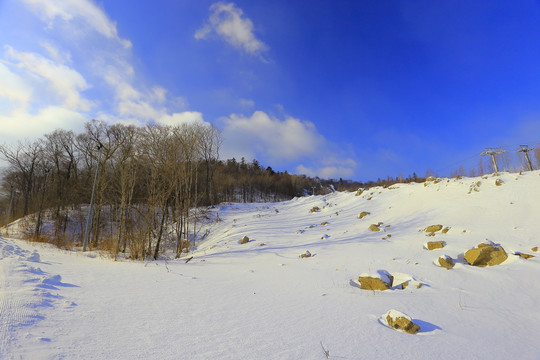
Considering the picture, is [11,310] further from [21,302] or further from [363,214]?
[363,214]

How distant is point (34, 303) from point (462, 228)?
12768 millimetres

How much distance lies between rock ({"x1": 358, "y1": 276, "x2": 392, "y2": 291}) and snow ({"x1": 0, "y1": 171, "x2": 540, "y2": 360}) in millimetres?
160

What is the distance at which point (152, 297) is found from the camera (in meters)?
4.55

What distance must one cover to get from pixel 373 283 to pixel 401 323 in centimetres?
236

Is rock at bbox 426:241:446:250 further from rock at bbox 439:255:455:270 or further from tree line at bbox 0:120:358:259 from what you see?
tree line at bbox 0:120:358:259

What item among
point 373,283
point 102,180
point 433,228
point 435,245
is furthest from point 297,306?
point 102,180

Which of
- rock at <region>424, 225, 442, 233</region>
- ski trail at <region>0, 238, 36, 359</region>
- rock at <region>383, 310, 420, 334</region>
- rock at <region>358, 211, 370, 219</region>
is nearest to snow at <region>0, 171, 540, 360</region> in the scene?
ski trail at <region>0, 238, 36, 359</region>

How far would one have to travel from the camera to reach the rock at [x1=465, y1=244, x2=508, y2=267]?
6633mm

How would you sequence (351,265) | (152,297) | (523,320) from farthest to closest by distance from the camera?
(351,265) < (152,297) < (523,320)

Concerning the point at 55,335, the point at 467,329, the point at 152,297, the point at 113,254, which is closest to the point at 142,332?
the point at 55,335

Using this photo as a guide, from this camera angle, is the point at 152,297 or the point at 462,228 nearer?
the point at 152,297

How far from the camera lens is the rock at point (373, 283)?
554cm

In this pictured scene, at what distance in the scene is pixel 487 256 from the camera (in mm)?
6746

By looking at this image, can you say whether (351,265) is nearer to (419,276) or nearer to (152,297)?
(419,276)
